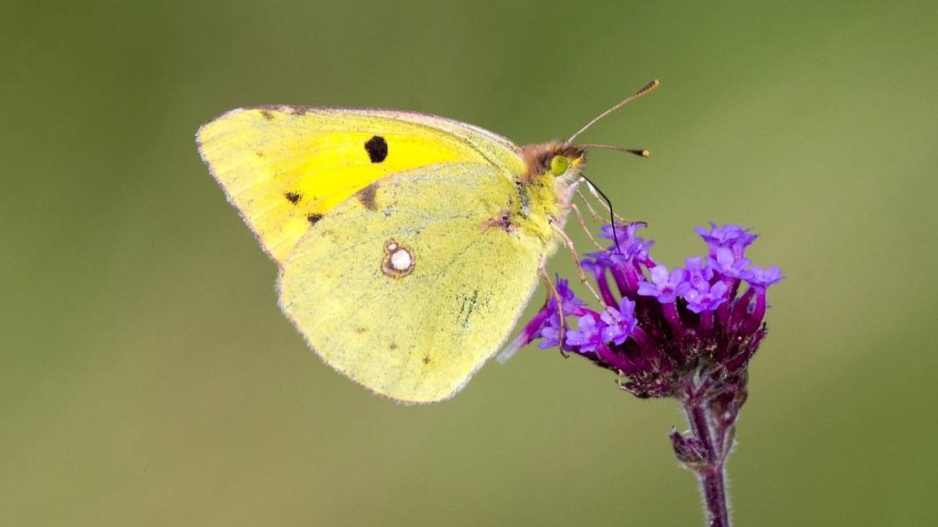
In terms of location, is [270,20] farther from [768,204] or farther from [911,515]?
[911,515]

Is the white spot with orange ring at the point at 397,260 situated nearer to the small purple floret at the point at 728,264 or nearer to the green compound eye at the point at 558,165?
the green compound eye at the point at 558,165

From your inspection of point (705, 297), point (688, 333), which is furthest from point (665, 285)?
point (688, 333)

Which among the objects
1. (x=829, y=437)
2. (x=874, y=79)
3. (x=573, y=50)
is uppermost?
(x=573, y=50)

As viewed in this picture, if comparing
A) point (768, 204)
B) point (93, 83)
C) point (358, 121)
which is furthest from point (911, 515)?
point (93, 83)

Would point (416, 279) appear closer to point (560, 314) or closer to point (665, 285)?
point (560, 314)

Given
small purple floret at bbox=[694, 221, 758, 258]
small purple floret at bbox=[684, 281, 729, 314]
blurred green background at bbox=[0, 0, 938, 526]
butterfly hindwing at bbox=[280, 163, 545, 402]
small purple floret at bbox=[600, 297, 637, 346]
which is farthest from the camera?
blurred green background at bbox=[0, 0, 938, 526]

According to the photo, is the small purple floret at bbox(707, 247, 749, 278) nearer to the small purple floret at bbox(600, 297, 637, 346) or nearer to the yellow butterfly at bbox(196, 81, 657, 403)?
the small purple floret at bbox(600, 297, 637, 346)

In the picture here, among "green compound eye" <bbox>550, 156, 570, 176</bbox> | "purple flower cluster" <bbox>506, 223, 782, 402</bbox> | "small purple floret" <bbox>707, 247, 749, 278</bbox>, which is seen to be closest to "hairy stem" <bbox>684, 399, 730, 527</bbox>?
"purple flower cluster" <bbox>506, 223, 782, 402</bbox>
